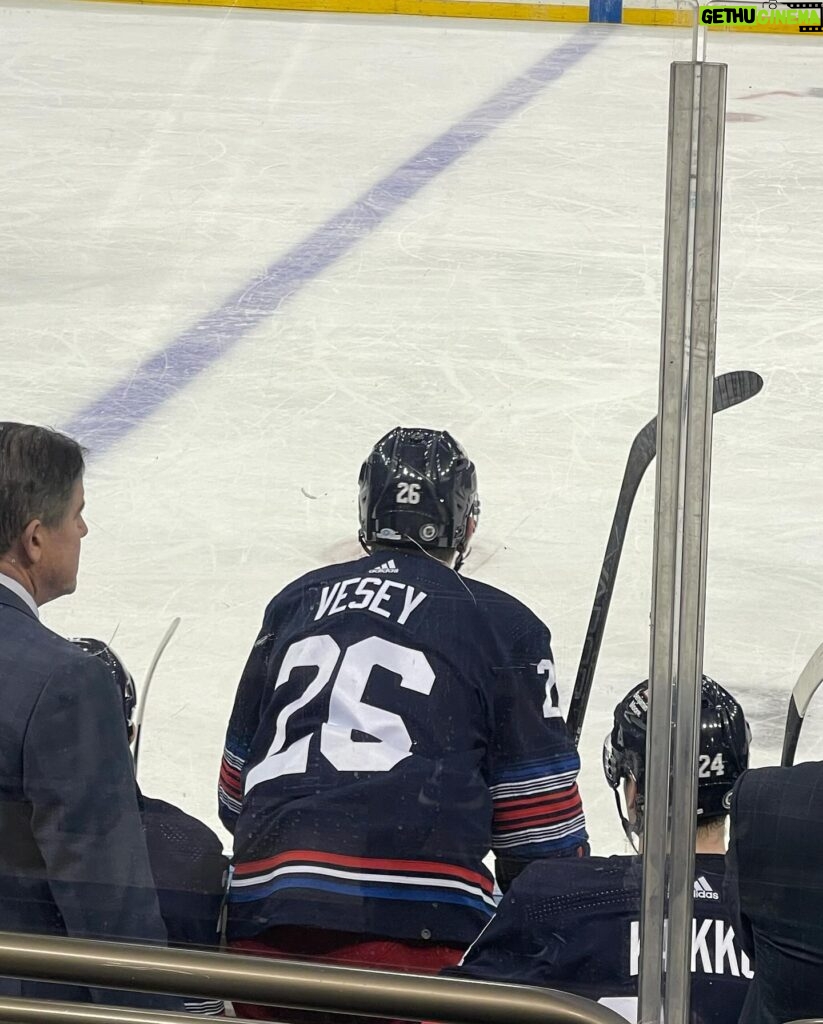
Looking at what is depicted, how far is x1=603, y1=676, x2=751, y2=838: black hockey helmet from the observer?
0.92m

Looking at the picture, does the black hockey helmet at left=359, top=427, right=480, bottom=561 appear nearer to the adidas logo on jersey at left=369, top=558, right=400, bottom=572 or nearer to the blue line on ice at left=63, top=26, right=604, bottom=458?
the adidas logo on jersey at left=369, top=558, right=400, bottom=572

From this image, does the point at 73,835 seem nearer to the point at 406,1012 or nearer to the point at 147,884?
the point at 147,884

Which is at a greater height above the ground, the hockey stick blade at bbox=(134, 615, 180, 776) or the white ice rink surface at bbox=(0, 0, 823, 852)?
the white ice rink surface at bbox=(0, 0, 823, 852)

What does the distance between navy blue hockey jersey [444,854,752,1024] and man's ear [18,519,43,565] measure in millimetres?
420

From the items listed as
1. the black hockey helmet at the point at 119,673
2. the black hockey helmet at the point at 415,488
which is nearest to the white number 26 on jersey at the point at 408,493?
→ the black hockey helmet at the point at 415,488

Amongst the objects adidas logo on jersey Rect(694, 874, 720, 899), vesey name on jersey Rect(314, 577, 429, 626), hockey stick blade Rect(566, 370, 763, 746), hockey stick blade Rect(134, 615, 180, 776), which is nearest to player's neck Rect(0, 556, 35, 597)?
hockey stick blade Rect(134, 615, 180, 776)

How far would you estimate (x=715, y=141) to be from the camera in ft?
2.83

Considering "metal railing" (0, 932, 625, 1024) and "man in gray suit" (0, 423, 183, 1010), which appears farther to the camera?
"man in gray suit" (0, 423, 183, 1010)

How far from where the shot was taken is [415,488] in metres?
0.98

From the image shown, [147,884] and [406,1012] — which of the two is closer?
[406,1012]

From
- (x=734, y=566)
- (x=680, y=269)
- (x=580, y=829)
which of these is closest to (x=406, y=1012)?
(x=580, y=829)

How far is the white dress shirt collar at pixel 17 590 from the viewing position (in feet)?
3.30

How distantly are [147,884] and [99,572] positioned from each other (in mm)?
231

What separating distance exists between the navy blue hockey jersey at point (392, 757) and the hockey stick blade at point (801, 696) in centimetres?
15
